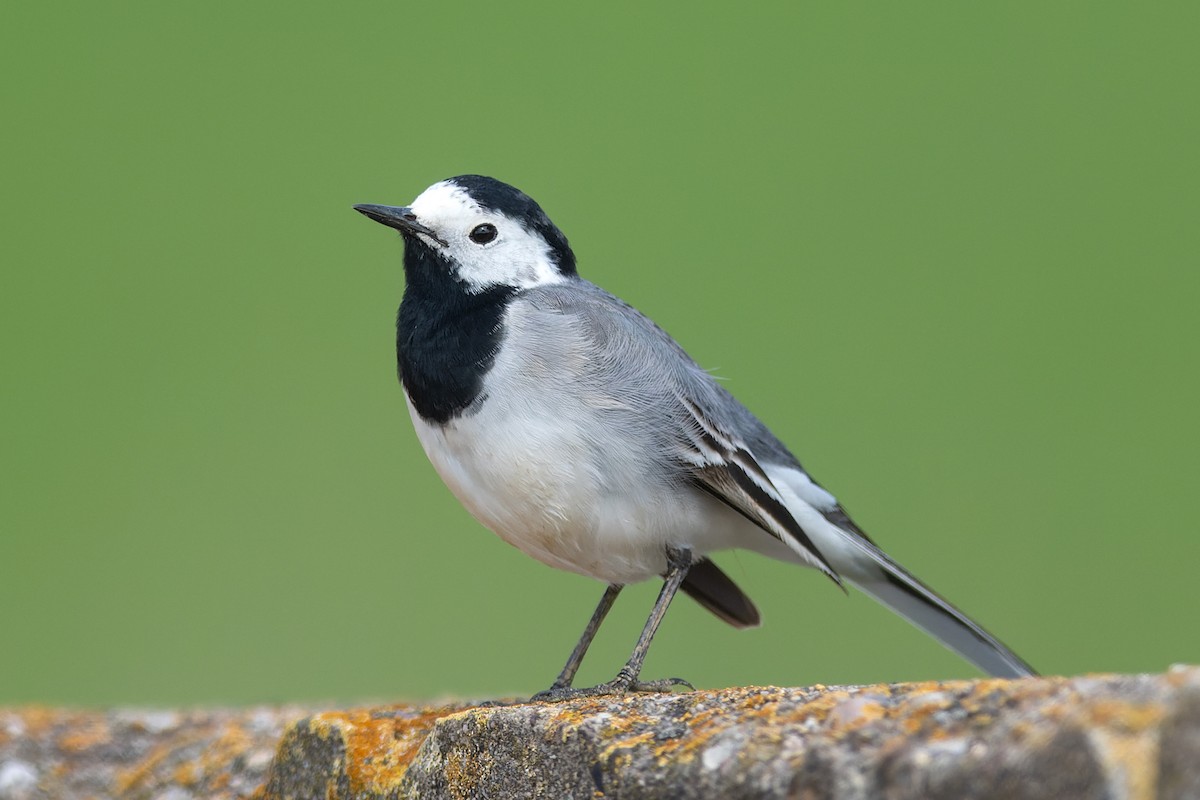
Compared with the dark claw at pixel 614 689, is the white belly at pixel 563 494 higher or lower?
higher

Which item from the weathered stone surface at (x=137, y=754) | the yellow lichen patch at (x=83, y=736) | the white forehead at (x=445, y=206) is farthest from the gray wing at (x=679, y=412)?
the yellow lichen patch at (x=83, y=736)

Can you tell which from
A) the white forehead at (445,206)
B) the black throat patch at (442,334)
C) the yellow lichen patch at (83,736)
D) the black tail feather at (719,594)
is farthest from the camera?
the black tail feather at (719,594)

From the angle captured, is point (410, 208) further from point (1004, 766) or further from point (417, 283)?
point (1004, 766)

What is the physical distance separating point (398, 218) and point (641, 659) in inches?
79.4

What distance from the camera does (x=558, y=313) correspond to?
5.03 m

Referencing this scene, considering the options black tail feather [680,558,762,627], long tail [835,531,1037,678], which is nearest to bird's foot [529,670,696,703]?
black tail feather [680,558,762,627]

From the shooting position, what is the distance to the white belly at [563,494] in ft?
15.2

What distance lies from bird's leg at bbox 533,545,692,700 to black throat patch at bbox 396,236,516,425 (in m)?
1.00

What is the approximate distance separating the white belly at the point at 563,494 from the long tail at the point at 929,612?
85 cm

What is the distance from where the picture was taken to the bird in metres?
4.70

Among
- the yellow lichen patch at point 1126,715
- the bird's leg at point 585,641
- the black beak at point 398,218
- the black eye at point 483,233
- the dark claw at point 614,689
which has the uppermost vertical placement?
the black eye at point 483,233

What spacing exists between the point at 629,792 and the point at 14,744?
127 inches

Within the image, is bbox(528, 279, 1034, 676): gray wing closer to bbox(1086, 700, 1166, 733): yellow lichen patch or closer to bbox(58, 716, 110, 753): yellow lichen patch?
bbox(58, 716, 110, 753): yellow lichen patch

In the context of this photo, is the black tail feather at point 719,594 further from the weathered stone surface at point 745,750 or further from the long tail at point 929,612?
the weathered stone surface at point 745,750
